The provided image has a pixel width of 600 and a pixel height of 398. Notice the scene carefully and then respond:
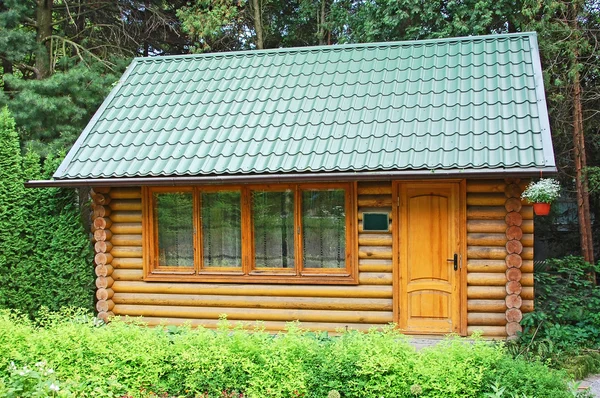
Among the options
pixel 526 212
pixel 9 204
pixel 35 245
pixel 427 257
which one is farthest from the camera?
pixel 35 245

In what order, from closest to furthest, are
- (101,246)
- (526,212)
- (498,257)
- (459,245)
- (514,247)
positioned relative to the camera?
(514,247), (526,212), (498,257), (459,245), (101,246)

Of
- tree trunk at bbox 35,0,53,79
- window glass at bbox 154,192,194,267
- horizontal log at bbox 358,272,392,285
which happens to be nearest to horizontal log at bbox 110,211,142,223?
window glass at bbox 154,192,194,267

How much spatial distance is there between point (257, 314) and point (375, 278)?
181 centimetres

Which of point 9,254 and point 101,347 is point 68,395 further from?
point 9,254

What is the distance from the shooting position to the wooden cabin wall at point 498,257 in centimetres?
738

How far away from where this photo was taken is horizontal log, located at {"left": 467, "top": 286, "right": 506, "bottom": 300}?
7.57m

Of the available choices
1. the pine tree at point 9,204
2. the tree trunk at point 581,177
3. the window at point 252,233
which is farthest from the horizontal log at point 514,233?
the pine tree at point 9,204

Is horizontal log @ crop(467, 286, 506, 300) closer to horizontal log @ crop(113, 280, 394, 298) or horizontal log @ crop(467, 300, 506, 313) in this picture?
horizontal log @ crop(467, 300, 506, 313)

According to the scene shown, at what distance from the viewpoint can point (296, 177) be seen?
7.64 meters

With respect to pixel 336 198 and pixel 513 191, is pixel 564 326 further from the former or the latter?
pixel 336 198

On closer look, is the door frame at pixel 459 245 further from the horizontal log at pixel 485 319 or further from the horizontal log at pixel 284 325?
the horizontal log at pixel 284 325

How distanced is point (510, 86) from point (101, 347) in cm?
658

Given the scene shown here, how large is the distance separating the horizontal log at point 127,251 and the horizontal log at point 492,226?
16.0ft

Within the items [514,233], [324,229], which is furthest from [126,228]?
[514,233]
